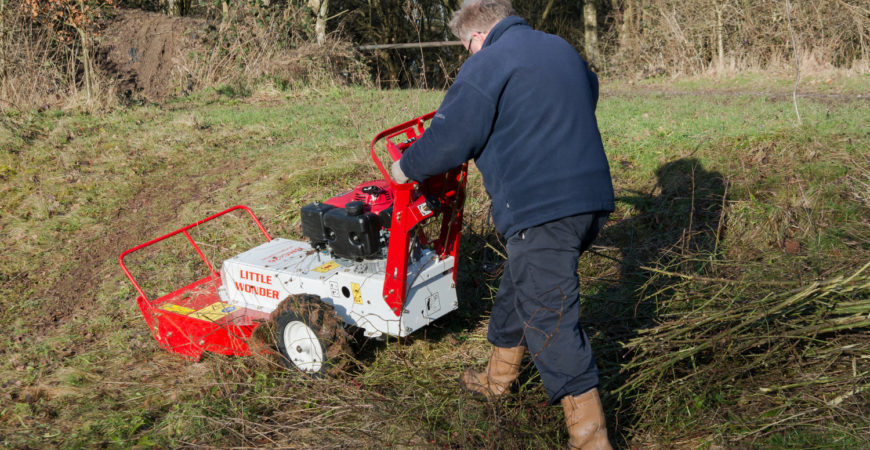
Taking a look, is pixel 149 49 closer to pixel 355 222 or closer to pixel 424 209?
pixel 355 222

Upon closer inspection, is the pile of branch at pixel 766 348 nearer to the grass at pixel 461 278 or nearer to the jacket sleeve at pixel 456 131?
the grass at pixel 461 278

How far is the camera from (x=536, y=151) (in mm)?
2709

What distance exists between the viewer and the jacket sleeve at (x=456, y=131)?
107 inches

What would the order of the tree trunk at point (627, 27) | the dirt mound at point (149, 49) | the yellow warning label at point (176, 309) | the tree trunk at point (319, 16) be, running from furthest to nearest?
1. the tree trunk at point (627, 27)
2. the tree trunk at point (319, 16)
3. the dirt mound at point (149, 49)
4. the yellow warning label at point (176, 309)

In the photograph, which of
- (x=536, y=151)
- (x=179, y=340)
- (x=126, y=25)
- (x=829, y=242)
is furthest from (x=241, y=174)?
(x=126, y=25)

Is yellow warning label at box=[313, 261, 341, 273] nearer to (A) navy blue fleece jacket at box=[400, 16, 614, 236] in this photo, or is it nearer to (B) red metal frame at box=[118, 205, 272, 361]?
(B) red metal frame at box=[118, 205, 272, 361]

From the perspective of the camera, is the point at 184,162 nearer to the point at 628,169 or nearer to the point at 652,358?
the point at 628,169

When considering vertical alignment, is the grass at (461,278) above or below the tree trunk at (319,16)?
below

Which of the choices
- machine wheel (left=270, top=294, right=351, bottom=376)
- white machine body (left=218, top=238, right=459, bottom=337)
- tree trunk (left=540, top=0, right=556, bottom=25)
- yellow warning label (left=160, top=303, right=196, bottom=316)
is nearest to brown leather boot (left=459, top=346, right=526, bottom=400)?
white machine body (left=218, top=238, right=459, bottom=337)

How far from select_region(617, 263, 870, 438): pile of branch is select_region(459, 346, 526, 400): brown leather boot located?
20.3 inches

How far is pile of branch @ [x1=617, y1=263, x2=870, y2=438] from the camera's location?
9.60ft

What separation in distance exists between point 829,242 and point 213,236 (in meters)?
4.99

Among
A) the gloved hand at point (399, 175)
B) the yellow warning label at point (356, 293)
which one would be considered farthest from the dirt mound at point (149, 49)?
the gloved hand at point (399, 175)

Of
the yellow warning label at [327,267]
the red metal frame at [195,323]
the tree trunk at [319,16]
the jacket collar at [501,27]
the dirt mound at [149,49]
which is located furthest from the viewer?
the tree trunk at [319,16]
